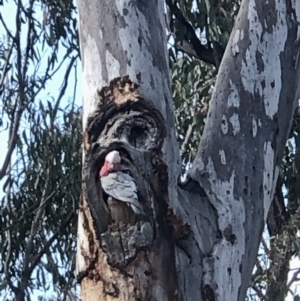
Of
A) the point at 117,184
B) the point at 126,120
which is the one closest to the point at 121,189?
the point at 117,184

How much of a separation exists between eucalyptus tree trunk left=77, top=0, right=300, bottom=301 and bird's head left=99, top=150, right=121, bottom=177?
25 mm

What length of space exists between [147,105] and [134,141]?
94 mm

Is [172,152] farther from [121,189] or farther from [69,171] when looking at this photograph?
[69,171]

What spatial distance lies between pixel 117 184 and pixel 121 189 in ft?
0.05

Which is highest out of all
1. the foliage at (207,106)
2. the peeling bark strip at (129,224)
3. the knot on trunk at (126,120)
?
the foliage at (207,106)

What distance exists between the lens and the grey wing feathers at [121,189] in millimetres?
1648

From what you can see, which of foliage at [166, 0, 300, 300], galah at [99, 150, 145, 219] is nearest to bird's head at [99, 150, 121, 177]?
galah at [99, 150, 145, 219]

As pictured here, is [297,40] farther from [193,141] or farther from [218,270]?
[193,141]

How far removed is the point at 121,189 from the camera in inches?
64.9

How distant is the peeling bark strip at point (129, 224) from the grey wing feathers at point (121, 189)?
0.7 inches

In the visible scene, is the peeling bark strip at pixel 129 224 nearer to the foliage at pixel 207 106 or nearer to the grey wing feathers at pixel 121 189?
the grey wing feathers at pixel 121 189

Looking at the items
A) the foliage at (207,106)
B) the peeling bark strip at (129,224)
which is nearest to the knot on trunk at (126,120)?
the peeling bark strip at (129,224)

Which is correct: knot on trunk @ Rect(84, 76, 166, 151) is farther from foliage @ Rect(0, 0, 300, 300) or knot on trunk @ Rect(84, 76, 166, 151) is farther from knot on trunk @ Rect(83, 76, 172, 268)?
foliage @ Rect(0, 0, 300, 300)

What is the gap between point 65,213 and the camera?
4535 mm
